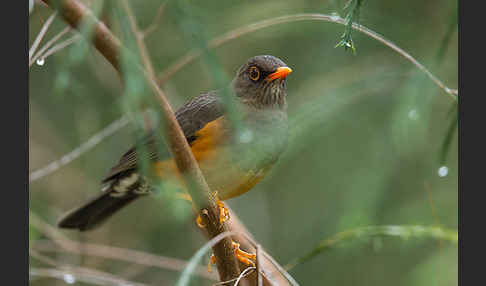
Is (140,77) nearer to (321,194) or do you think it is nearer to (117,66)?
(117,66)

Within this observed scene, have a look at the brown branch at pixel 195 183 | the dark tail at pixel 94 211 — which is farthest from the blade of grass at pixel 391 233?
the dark tail at pixel 94 211

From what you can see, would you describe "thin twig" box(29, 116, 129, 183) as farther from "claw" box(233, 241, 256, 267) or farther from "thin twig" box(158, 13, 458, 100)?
"claw" box(233, 241, 256, 267)

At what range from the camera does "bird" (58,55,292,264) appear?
13.5 ft

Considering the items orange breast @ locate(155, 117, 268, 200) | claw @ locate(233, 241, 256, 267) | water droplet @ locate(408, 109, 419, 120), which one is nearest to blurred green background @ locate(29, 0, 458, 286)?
water droplet @ locate(408, 109, 419, 120)

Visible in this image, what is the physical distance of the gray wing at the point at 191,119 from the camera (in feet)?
14.6

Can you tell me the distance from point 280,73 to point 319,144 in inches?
55.6

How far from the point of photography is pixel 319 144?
5605 mm

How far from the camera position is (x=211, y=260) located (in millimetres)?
4105

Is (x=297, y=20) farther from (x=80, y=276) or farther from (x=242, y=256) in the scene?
(x=80, y=276)

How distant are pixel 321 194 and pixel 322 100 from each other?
73.1 inches

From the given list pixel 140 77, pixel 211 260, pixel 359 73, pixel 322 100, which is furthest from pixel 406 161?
pixel 140 77

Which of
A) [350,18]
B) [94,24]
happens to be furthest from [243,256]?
[94,24]

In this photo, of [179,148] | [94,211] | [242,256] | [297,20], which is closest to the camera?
[179,148]

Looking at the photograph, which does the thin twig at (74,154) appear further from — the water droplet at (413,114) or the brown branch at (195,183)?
the water droplet at (413,114)
